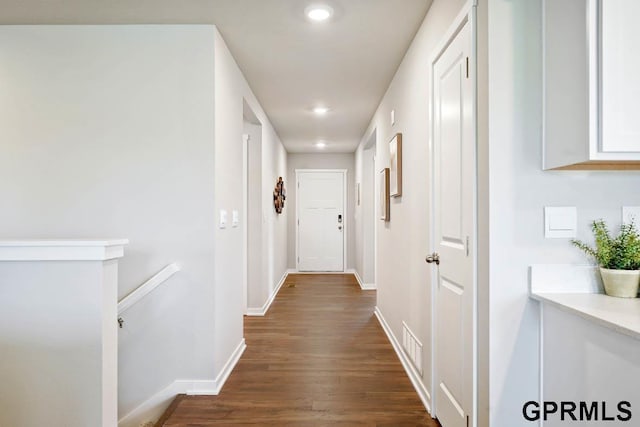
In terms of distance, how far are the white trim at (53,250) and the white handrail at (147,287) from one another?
0.83 metres

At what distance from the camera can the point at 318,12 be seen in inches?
94.6

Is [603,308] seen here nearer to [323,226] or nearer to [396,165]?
[396,165]

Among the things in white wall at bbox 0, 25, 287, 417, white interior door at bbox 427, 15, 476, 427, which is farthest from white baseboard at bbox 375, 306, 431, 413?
white wall at bbox 0, 25, 287, 417

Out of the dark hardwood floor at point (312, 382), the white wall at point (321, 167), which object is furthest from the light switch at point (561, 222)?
the white wall at point (321, 167)

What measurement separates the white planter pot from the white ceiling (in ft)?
5.58

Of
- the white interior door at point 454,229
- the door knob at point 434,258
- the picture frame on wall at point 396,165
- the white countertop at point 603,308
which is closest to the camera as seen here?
the white countertop at point 603,308

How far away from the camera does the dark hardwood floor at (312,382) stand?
227cm

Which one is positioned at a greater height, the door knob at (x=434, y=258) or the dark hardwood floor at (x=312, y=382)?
the door knob at (x=434, y=258)

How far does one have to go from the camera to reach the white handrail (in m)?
2.31

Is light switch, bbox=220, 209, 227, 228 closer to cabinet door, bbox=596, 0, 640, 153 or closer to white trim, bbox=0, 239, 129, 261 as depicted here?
white trim, bbox=0, 239, 129, 261

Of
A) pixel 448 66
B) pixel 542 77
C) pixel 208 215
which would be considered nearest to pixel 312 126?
pixel 208 215

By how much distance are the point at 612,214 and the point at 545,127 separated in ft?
1.36

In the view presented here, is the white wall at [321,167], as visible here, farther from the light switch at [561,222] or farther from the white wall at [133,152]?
the light switch at [561,222]

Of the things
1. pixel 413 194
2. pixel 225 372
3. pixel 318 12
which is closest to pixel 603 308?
pixel 413 194
